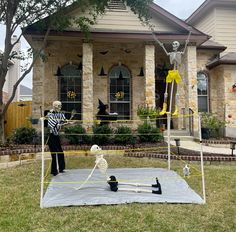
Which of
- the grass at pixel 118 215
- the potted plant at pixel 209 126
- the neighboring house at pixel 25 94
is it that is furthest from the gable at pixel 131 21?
the neighboring house at pixel 25 94

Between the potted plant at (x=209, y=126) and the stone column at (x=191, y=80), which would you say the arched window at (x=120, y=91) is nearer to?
the stone column at (x=191, y=80)

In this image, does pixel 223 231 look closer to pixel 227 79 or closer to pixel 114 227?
pixel 114 227

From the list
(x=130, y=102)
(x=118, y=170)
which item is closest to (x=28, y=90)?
(x=130, y=102)

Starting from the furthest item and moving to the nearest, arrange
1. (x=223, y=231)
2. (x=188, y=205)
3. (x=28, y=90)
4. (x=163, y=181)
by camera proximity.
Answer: (x=28, y=90) → (x=163, y=181) → (x=188, y=205) → (x=223, y=231)

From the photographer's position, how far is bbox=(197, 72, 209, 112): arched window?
15.0 meters

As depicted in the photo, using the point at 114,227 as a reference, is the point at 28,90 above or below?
above

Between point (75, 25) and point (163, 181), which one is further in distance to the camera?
point (75, 25)

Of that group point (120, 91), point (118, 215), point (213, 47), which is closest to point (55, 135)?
point (118, 215)

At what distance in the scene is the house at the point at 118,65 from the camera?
1233 centimetres

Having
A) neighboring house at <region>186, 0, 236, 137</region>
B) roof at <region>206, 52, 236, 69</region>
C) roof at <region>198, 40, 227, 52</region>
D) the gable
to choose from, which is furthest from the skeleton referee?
roof at <region>198, 40, 227, 52</region>

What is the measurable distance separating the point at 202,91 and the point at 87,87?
246 inches

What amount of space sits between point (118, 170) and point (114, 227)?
3.45m

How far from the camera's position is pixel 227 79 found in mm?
14117

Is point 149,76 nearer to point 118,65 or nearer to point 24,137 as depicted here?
point 118,65
